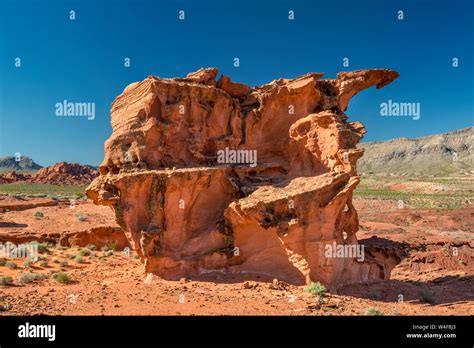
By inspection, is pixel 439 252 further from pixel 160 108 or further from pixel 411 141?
pixel 411 141

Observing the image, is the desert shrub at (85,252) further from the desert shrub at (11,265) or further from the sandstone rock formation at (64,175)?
the sandstone rock formation at (64,175)

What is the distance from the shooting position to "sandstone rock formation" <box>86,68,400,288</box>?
38.6ft

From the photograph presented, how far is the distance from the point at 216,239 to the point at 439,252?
12.3 metres

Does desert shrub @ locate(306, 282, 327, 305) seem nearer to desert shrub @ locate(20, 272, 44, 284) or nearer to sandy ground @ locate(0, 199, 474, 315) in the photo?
sandy ground @ locate(0, 199, 474, 315)

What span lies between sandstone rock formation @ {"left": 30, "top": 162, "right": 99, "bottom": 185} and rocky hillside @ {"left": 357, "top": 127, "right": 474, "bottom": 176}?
91462 millimetres

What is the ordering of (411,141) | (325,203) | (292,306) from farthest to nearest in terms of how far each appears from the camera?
1. (411,141)
2. (325,203)
3. (292,306)

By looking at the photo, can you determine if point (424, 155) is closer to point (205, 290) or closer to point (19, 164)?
point (205, 290)

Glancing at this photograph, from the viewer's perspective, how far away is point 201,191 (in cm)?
1304

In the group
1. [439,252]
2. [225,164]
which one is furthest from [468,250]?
[225,164]

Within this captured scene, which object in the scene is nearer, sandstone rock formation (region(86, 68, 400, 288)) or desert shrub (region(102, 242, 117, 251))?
sandstone rock formation (region(86, 68, 400, 288))

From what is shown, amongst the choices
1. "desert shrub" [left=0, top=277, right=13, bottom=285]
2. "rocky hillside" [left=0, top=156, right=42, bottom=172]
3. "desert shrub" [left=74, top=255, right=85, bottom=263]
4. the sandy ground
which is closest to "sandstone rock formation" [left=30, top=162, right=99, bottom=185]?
the sandy ground

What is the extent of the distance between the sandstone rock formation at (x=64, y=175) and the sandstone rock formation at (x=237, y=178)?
73000 mm

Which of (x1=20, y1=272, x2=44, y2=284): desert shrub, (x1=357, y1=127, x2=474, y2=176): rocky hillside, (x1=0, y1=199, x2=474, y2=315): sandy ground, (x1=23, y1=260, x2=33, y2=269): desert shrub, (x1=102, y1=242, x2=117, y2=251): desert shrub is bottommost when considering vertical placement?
(x1=0, y1=199, x2=474, y2=315): sandy ground

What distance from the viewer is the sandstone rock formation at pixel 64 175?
268ft
